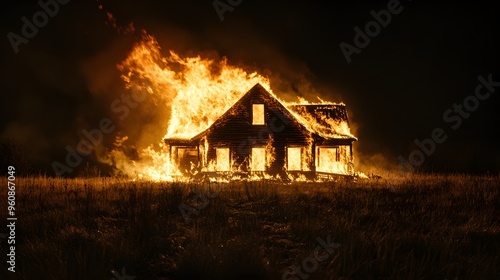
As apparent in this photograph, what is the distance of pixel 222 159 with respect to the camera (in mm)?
28359

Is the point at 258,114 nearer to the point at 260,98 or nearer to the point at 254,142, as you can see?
the point at 260,98

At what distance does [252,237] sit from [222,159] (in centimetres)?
2010

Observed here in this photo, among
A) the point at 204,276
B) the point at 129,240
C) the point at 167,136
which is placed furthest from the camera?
the point at 167,136

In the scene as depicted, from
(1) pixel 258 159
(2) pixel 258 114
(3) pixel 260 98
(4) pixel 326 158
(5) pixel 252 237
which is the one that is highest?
(3) pixel 260 98

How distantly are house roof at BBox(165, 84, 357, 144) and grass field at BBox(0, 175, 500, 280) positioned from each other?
14.2 meters

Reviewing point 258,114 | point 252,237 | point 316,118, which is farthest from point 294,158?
point 252,237

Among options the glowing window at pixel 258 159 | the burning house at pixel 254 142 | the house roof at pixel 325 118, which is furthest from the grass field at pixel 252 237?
the house roof at pixel 325 118

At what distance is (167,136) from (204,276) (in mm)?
22535

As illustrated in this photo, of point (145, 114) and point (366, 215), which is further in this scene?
point (145, 114)

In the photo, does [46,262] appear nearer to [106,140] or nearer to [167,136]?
[167,136]

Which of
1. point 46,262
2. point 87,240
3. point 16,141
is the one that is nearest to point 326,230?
point 87,240

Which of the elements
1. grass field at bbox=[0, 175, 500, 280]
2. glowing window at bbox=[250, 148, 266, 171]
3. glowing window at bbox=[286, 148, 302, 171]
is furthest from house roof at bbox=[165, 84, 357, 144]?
grass field at bbox=[0, 175, 500, 280]

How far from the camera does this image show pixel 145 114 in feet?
109

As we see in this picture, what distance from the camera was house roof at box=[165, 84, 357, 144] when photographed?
2780 cm
